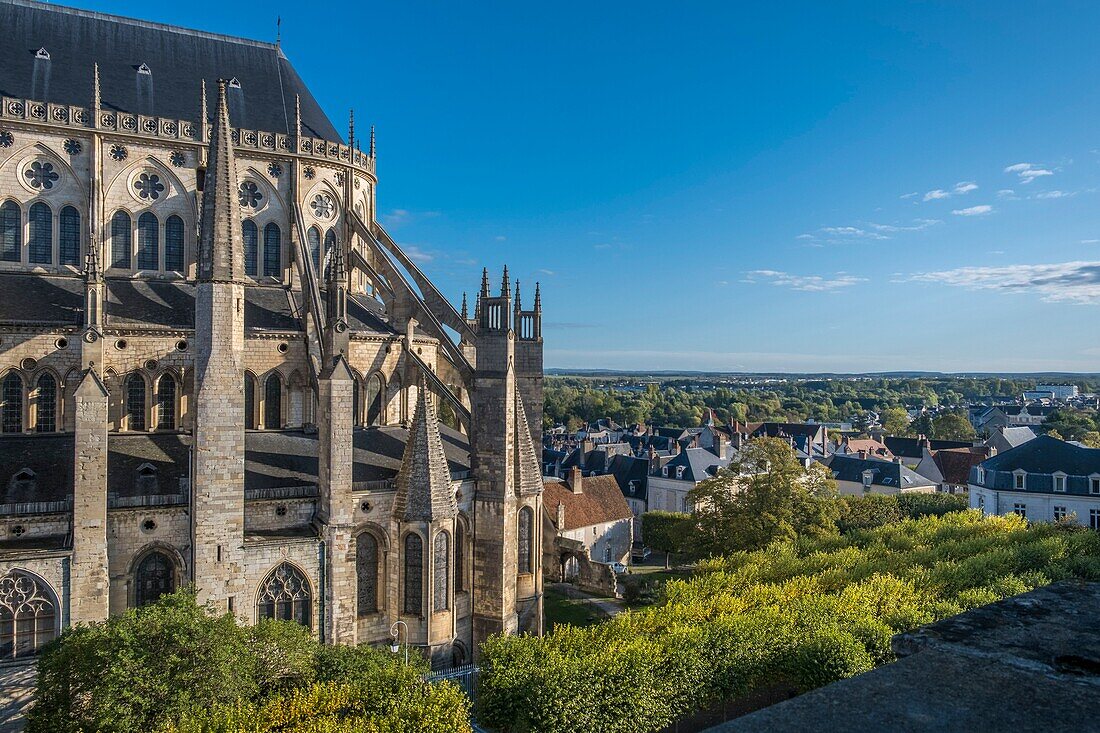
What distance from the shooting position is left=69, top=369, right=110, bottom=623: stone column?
19500mm

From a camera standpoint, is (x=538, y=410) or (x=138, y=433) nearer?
(x=138, y=433)

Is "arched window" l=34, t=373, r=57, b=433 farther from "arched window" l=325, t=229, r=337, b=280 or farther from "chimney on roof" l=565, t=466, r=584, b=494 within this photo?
"chimney on roof" l=565, t=466, r=584, b=494

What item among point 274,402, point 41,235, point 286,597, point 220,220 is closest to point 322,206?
point 274,402

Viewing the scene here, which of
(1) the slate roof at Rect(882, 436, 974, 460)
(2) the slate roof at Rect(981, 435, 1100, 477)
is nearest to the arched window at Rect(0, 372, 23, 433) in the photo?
(2) the slate roof at Rect(981, 435, 1100, 477)

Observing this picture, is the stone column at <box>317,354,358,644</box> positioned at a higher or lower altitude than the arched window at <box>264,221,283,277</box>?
lower

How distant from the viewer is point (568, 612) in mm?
34219

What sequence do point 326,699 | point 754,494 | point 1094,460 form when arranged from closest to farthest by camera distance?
point 326,699
point 754,494
point 1094,460

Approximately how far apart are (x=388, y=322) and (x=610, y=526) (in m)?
23.9

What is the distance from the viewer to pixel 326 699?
15.8m

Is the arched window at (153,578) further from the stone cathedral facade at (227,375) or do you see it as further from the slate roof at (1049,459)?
the slate roof at (1049,459)

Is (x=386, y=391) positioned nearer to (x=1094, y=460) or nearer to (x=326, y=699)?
(x=326, y=699)

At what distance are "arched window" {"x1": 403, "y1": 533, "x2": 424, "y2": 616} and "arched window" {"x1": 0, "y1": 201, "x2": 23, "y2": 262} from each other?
730 inches

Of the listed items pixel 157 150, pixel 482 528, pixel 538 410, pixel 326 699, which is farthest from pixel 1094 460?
pixel 157 150

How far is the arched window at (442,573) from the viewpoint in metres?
23.5
